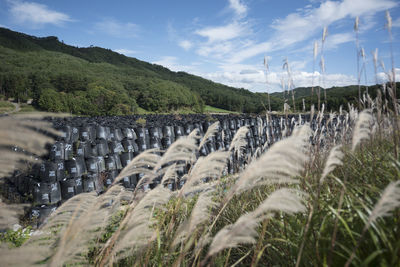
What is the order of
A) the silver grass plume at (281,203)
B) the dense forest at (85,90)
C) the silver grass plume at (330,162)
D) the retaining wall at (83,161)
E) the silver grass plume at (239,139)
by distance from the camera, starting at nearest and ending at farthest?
1. the silver grass plume at (281,203)
2. the silver grass plume at (330,162)
3. the silver grass plume at (239,139)
4. the retaining wall at (83,161)
5. the dense forest at (85,90)

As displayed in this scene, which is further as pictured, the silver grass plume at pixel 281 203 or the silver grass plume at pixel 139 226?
the silver grass plume at pixel 139 226

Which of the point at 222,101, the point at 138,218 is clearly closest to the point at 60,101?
the point at 222,101

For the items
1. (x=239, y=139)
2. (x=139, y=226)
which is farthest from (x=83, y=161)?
(x=139, y=226)

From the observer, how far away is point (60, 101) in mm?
66750

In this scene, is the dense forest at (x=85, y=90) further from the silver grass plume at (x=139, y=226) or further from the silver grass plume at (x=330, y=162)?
the silver grass plume at (x=139, y=226)

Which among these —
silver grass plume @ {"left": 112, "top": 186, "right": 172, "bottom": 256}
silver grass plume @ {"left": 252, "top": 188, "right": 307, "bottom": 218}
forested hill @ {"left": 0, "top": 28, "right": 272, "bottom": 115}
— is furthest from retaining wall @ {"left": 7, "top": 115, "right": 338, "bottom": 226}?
forested hill @ {"left": 0, "top": 28, "right": 272, "bottom": 115}

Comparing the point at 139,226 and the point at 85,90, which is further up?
the point at 85,90

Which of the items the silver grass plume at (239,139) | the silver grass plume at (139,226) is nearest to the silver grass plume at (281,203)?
the silver grass plume at (139,226)

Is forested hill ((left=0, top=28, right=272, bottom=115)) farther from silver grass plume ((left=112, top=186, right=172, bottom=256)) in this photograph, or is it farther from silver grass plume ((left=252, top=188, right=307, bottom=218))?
silver grass plume ((left=252, top=188, right=307, bottom=218))

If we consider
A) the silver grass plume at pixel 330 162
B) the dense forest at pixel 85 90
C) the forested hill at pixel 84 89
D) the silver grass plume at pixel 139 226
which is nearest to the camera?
the silver grass plume at pixel 330 162

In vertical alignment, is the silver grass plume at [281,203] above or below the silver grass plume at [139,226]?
above

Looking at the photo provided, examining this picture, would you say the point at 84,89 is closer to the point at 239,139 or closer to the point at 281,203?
the point at 239,139

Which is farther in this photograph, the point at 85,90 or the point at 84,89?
the point at 84,89

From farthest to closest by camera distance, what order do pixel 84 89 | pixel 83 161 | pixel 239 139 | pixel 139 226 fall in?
pixel 84 89 → pixel 83 161 → pixel 239 139 → pixel 139 226
